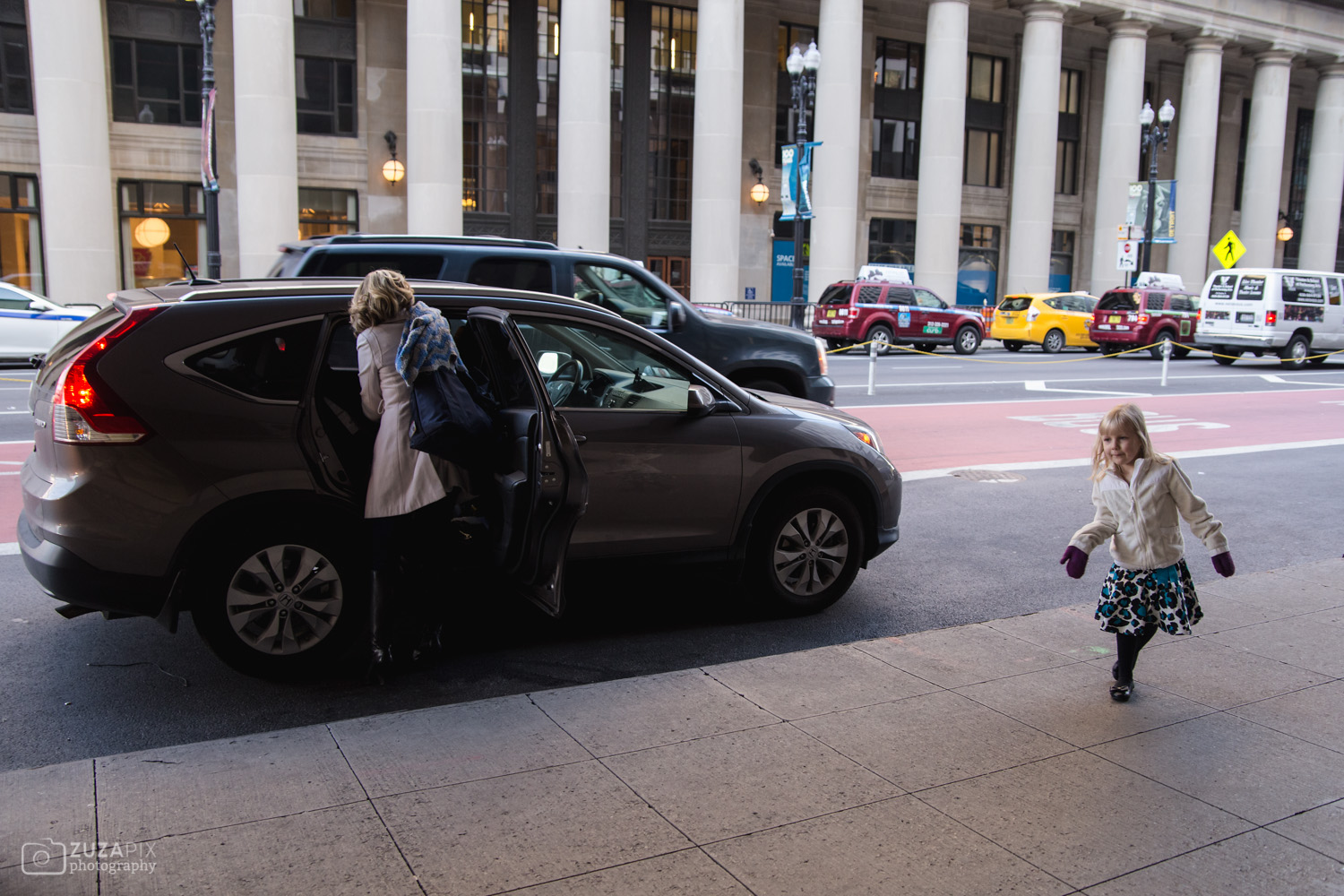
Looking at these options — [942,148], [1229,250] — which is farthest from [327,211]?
[1229,250]

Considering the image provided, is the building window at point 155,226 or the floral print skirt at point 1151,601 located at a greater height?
the building window at point 155,226

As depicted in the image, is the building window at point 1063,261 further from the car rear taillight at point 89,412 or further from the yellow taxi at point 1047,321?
the car rear taillight at point 89,412

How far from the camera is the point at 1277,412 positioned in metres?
17.1

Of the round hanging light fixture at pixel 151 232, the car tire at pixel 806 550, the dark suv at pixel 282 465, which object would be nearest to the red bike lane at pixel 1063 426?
the car tire at pixel 806 550

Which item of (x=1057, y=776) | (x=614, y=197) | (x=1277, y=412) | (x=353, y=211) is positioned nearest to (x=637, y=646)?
(x=1057, y=776)

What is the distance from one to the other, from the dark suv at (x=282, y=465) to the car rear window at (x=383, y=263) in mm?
4144

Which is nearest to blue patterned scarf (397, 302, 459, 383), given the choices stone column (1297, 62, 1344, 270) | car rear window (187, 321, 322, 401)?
car rear window (187, 321, 322, 401)

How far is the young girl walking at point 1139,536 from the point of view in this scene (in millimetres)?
4621

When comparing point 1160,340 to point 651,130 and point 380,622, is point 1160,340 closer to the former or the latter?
point 651,130

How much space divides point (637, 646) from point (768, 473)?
3.86 ft

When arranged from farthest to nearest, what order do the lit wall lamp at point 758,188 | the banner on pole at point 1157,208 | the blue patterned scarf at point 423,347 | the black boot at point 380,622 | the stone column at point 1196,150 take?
the stone column at point 1196,150 → the lit wall lamp at point 758,188 → the banner on pole at point 1157,208 → the black boot at point 380,622 → the blue patterned scarf at point 423,347

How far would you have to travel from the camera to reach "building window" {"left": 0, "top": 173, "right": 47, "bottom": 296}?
29453mm

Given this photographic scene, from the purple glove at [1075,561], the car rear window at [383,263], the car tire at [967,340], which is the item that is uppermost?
the car rear window at [383,263]

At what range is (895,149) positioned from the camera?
41.8 metres
